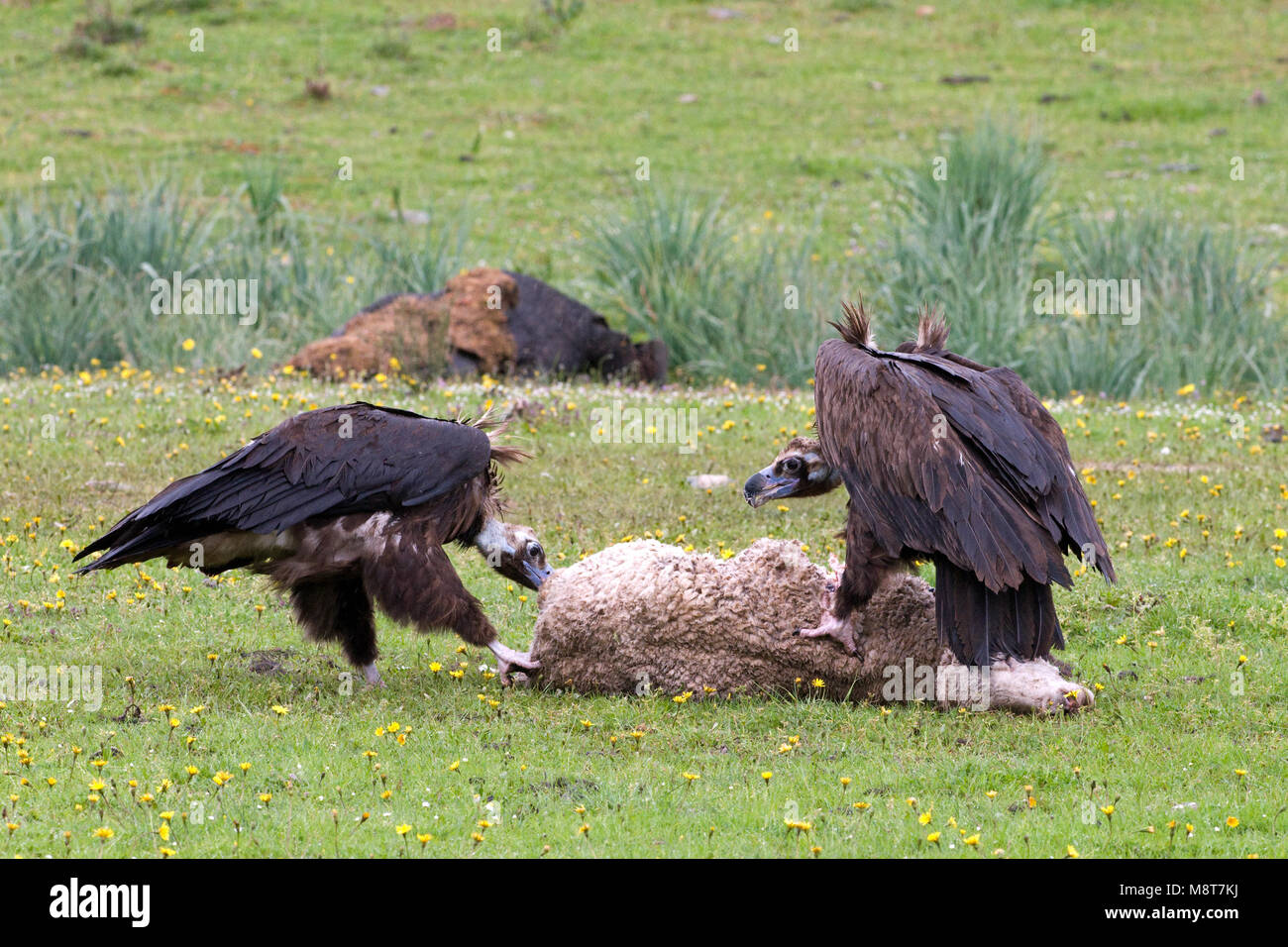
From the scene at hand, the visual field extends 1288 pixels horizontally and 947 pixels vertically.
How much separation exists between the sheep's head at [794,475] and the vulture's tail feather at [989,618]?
111 centimetres

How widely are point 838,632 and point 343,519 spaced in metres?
2.33

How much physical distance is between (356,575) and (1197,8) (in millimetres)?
30289

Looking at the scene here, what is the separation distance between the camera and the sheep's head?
768cm

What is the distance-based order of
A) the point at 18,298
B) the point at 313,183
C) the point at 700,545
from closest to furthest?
the point at 700,545 → the point at 18,298 → the point at 313,183

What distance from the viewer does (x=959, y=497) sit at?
6652 millimetres

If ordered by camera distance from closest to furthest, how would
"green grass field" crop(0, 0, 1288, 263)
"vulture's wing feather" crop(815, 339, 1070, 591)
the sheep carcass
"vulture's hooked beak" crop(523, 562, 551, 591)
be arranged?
1. "vulture's wing feather" crop(815, 339, 1070, 591)
2. the sheep carcass
3. "vulture's hooked beak" crop(523, 562, 551, 591)
4. "green grass field" crop(0, 0, 1288, 263)

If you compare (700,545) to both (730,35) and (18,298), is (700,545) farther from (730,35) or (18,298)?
(730,35)

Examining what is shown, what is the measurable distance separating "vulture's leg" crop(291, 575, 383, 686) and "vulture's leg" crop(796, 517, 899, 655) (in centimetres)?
206

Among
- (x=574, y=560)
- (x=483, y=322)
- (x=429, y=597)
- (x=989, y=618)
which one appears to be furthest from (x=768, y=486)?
(x=483, y=322)

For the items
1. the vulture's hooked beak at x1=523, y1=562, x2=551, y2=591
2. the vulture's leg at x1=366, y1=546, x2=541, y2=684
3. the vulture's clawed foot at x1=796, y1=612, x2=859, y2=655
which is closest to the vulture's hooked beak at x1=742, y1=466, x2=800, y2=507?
the vulture's clawed foot at x1=796, y1=612, x2=859, y2=655

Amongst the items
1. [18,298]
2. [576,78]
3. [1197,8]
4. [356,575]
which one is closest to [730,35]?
[576,78]

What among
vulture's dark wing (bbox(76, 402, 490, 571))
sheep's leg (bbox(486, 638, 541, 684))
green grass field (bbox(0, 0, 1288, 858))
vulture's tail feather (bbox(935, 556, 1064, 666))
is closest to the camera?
green grass field (bbox(0, 0, 1288, 858))

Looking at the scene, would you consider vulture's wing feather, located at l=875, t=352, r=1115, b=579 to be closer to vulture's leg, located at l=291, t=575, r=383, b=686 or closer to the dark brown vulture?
the dark brown vulture

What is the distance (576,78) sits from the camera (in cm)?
2931
